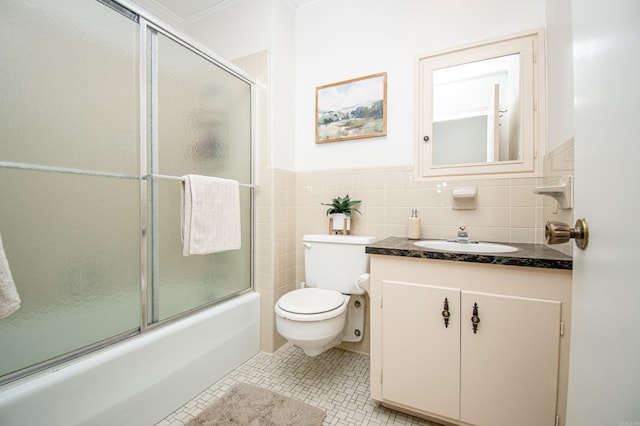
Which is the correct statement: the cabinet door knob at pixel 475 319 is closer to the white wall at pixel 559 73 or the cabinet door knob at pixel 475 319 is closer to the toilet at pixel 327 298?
the toilet at pixel 327 298

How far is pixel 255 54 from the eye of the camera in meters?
1.83

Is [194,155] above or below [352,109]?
below

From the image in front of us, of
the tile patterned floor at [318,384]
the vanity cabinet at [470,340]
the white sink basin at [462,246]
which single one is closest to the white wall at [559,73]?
the white sink basin at [462,246]

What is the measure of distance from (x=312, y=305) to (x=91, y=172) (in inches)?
44.4

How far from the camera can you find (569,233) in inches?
19.9

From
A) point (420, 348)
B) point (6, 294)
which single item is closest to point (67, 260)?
point (6, 294)

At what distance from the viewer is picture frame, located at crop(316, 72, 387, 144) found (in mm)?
1728

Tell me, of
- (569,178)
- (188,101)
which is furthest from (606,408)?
(188,101)

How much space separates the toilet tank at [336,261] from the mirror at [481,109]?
60cm

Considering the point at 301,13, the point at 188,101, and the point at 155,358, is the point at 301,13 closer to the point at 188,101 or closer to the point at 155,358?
the point at 188,101

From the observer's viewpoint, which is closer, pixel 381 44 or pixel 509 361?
pixel 509 361

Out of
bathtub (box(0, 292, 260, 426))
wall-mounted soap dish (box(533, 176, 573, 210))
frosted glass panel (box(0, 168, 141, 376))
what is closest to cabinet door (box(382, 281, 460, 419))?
wall-mounted soap dish (box(533, 176, 573, 210))

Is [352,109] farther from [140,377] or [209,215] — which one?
[140,377]

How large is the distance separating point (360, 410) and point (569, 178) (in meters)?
1.33
